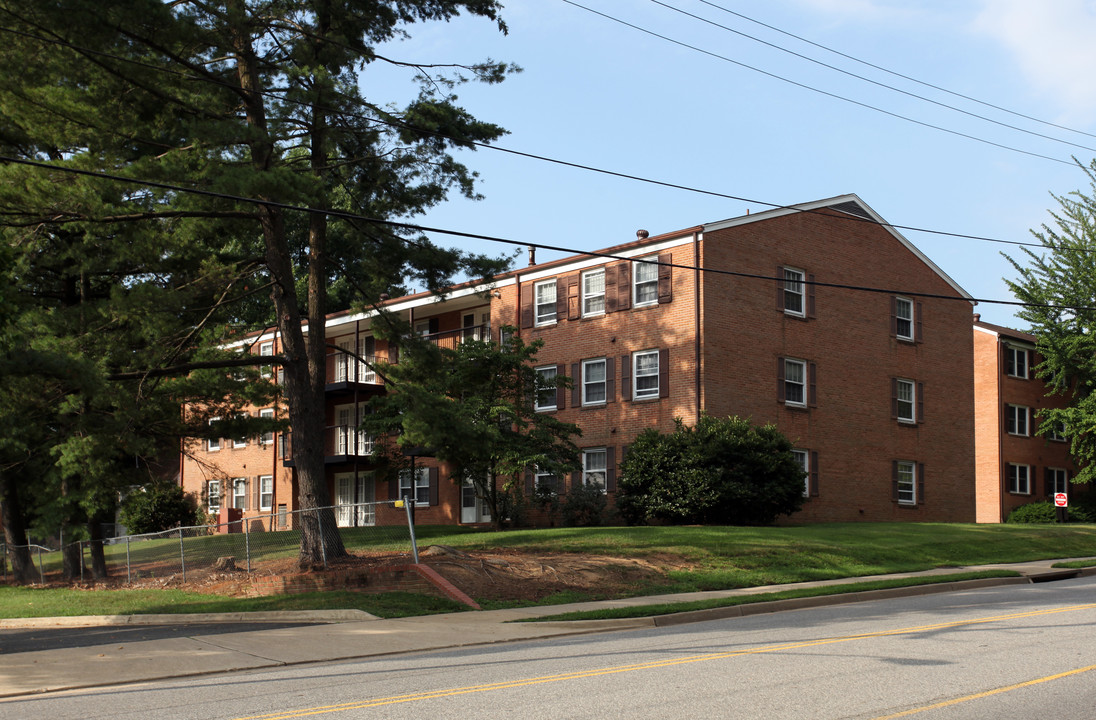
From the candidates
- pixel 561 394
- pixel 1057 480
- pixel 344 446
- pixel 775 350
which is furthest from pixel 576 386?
pixel 1057 480

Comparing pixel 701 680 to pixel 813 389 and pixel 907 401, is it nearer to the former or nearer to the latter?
pixel 813 389

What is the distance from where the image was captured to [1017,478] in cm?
4750

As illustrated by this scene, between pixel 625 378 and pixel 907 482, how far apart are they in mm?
10808

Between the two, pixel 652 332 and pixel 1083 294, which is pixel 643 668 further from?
pixel 1083 294

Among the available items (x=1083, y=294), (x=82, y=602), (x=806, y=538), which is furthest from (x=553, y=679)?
(x=1083, y=294)

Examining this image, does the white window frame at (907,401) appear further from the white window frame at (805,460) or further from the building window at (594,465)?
the building window at (594,465)

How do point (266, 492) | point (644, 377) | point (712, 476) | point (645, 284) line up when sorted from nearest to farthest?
point (712, 476), point (644, 377), point (645, 284), point (266, 492)

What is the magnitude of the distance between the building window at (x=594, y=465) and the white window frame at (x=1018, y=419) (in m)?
23.1

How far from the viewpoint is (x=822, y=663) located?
1041cm

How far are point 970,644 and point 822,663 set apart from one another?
7.22ft

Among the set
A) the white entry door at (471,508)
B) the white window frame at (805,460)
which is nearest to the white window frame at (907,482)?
the white window frame at (805,460)

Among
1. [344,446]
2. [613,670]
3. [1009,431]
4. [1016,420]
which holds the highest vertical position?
[1016,420]

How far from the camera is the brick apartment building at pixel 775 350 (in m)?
31.5

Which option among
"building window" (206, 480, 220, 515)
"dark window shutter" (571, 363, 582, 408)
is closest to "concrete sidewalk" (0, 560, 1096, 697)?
"dark window shutter" (571, 363, 582, 408)
